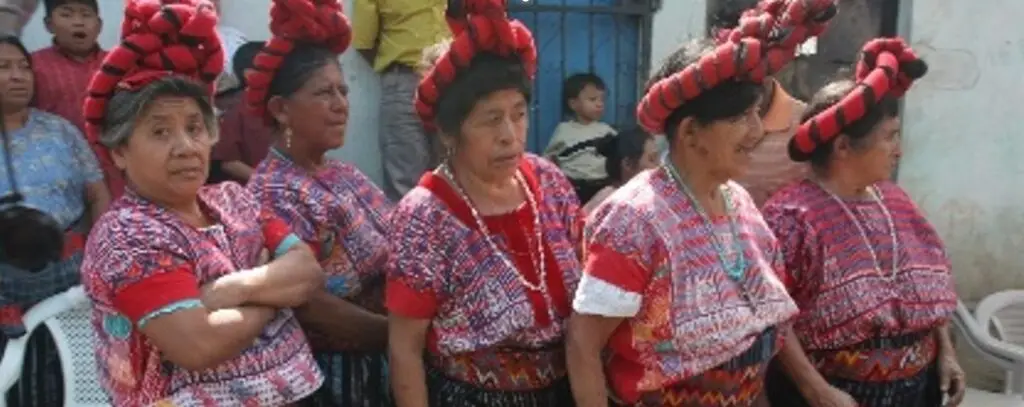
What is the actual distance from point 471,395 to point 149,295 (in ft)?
2.71

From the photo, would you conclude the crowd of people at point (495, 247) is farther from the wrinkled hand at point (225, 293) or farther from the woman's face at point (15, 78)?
the woman's face at point (15, 78)

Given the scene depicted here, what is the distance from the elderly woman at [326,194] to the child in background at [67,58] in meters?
1.90

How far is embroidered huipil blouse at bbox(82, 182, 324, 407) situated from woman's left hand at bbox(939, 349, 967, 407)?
1958mm

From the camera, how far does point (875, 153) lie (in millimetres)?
2947

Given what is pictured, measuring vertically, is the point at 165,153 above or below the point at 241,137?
above

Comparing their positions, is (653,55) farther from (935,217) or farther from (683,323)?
(683,323)

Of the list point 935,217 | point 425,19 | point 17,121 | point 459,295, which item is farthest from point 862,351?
point 935,217

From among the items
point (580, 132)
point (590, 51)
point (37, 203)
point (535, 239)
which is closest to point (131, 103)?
point (535, 239)

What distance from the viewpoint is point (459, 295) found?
2434mm

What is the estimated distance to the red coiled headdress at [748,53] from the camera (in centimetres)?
238

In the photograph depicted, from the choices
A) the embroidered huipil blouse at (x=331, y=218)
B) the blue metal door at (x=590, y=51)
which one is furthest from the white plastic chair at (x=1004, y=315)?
the embroidered huipil blouse at (x=331, y=218)

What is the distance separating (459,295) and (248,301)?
19.4 inches

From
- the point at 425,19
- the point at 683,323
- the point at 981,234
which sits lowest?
the point at 981,234

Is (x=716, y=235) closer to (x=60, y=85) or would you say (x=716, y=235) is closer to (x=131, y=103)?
(x=131, y=103)
